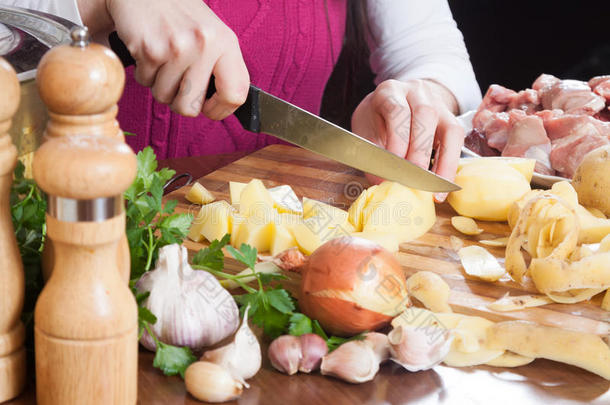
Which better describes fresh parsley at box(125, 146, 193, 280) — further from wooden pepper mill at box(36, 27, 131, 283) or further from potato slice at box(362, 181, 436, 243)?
potato slice at box(362, 181, 436, 243)

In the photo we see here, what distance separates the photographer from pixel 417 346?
91cm

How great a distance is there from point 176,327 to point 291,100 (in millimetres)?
1583

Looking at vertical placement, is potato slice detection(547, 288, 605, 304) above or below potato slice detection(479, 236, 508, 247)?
above

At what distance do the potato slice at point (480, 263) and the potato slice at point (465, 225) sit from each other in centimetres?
11

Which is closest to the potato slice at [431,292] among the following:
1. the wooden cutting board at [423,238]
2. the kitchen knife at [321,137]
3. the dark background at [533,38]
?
the wooden cutting board at [423,238]

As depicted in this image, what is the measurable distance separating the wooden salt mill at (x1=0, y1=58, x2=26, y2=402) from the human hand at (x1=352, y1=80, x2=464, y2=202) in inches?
40.3

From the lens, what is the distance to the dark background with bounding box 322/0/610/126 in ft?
11.5

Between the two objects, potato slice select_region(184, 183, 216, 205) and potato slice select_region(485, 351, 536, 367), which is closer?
potato slice select_region(485, 351, 536, 367)

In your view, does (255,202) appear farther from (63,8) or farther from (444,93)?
(444,93)

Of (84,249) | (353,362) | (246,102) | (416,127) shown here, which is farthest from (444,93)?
(84,249)

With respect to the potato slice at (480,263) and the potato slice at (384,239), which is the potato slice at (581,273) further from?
the potato slice at (384,239)

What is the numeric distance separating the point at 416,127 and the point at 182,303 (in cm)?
92

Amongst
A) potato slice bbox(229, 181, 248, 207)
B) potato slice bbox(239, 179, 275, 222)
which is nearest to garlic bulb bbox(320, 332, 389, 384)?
potato slice bbox(239, 179, 275, 222)

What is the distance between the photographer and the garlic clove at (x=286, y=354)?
0.90 m
